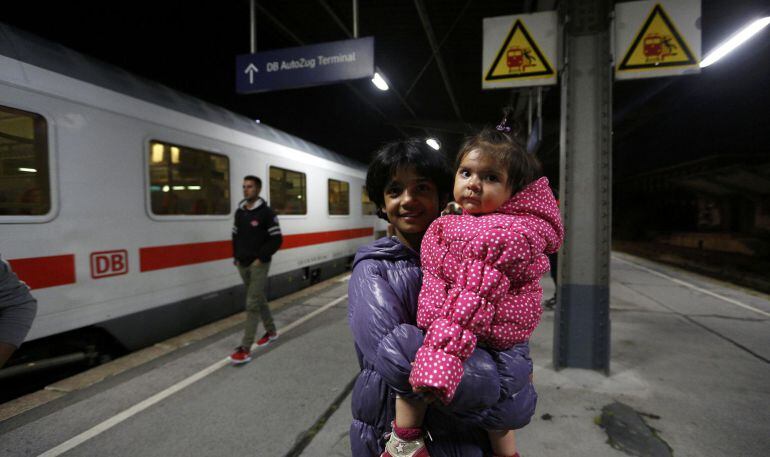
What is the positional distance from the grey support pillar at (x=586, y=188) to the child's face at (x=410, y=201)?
2.66m

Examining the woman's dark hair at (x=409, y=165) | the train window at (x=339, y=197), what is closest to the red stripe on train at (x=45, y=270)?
the woman's dark hair at (x=409, y=165)

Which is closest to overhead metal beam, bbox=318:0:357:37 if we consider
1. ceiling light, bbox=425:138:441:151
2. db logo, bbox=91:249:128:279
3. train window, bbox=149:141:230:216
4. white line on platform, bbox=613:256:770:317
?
train window, bbox=149:141:230:216

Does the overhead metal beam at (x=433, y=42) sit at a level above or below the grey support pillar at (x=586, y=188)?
above

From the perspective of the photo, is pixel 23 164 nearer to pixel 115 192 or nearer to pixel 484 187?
pixel 115 192

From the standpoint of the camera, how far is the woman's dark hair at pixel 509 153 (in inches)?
45.8

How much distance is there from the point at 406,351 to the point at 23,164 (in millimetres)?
3730

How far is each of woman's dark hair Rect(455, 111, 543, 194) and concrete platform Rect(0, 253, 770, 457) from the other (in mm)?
2044

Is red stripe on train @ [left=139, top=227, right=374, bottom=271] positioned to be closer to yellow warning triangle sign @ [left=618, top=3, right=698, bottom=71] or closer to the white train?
the white train

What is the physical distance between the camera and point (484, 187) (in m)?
1.15

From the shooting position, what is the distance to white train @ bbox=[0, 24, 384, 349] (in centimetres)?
301

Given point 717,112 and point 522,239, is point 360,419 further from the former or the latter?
point 717,112

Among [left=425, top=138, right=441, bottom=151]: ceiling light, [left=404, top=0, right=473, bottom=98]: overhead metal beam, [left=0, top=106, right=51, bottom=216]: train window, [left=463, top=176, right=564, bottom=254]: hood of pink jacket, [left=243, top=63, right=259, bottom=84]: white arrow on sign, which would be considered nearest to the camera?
[left=463, top=176, right=564, bottom=254]: hood of pink jacket

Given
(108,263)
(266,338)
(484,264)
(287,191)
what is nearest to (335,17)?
(287,191)

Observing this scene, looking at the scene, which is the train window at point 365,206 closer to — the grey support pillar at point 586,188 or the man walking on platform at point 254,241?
the man walking on platform at point 254,241
